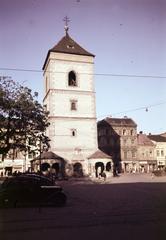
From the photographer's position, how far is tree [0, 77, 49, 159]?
24.8 m

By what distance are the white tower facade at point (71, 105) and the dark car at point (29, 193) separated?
31.7 m

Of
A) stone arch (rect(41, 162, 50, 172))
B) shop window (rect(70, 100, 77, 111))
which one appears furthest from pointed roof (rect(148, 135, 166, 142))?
stone arch (rect(41, 162, 50, 172))

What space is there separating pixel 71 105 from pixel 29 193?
3519 centimetres

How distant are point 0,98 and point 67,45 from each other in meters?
34.2

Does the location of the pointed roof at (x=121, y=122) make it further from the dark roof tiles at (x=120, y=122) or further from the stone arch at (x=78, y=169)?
the stone arch at (x=78, y=169)

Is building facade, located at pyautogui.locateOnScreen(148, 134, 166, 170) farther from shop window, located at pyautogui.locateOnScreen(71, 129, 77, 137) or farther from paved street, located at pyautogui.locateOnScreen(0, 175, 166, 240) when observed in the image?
paved street, located at pyautogui.locateOnScreen(0, 175, 166, 240)

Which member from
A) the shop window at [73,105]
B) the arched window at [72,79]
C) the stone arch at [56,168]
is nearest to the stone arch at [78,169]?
the stone arch at [56,168]

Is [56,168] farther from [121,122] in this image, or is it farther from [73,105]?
[121,122]

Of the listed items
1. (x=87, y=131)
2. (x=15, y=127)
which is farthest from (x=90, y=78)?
(x=15, y=127)

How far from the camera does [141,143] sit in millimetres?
87500

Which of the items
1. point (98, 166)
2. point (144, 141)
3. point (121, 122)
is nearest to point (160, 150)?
point (144, 141)

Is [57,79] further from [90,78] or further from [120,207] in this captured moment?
[120,207]

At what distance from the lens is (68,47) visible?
56312 millimetres

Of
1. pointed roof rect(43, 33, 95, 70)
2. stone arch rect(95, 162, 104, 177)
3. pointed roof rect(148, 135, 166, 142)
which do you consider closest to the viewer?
stone arch rect(95, 162, 104, 177)
